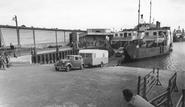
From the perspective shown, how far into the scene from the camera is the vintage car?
14.7 m

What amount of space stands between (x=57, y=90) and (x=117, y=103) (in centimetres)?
377

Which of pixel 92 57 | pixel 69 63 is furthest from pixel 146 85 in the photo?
pixel 92 57

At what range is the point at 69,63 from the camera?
15055 mm

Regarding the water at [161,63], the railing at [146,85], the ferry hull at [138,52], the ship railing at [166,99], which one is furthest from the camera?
the ferry hull at [138,52]

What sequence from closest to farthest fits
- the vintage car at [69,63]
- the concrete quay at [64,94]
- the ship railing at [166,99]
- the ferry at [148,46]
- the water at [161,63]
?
the ship railing at [166,99]
the concrete quay at [64,94]
the vintage car at [69,63]
the water at [161,63]
the ferry at [148,46]

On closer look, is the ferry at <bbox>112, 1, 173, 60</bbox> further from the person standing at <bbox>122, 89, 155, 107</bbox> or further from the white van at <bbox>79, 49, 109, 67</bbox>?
the person standing at <bbox>122, 89, 155, 107</bbox>

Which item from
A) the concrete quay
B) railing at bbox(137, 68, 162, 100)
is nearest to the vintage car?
the concrete quay

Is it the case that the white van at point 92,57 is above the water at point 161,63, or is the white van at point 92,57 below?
above

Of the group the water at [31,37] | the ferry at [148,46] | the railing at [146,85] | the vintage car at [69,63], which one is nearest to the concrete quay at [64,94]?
the railing at [146,85]

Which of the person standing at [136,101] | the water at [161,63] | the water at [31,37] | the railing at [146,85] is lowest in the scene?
the water at [161,63]

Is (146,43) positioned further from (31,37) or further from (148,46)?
(31,37)

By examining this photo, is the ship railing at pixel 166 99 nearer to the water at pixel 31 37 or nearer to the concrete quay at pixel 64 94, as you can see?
the concrete quay at pixel 64 94

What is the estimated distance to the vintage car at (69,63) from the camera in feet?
48.1

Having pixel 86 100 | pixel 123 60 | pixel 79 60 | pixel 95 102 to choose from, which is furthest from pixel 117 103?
pixel 123 60
